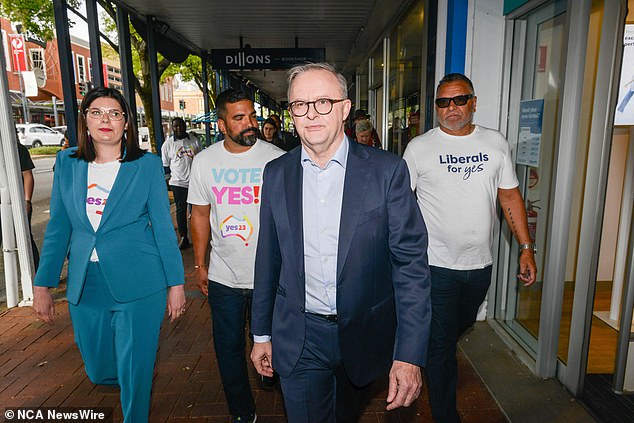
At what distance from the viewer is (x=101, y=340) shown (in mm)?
2463

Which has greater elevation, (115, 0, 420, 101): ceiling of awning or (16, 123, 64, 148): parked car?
(115, 0, 420, 101): ceiling of awning

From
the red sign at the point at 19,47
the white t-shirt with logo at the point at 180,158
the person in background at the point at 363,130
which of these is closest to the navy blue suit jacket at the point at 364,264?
the person in background at the point at 363,130

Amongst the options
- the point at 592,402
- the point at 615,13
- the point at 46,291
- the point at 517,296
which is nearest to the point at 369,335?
the point at 46,291

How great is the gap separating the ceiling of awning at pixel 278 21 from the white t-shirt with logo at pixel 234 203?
537 centimetres

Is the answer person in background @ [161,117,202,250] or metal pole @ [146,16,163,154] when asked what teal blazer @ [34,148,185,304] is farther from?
metal pole @ [146,16,163,154]

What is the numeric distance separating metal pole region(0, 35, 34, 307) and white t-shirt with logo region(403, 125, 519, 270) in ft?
14.5

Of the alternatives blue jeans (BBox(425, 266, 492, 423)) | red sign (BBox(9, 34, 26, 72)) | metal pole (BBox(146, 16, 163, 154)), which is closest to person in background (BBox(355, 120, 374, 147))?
blue jeans (BBox(425, 266, 492, 423))

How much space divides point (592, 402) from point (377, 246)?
255 cm

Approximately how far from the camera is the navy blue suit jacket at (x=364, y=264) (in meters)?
1.83

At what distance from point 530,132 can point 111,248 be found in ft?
10.9

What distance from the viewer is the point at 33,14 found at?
14.1m

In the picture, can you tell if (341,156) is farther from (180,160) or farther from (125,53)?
(125,53)

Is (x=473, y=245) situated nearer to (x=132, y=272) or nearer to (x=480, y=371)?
(x=480, y=371)

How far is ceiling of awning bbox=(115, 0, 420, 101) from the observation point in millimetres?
8055
